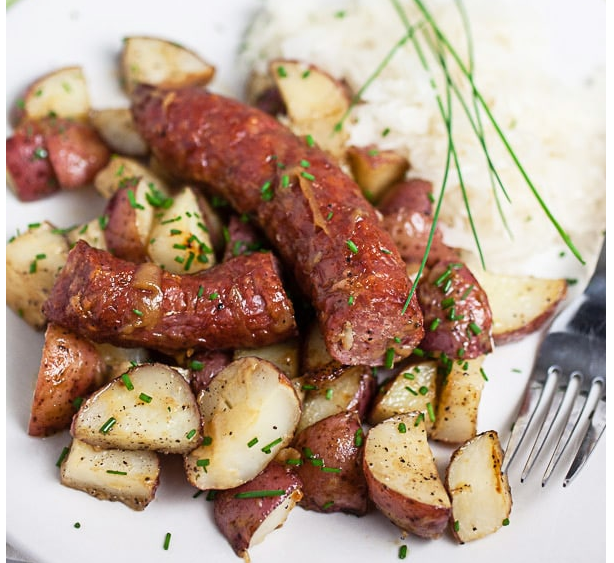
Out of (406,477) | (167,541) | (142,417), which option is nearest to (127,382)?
(142,417)

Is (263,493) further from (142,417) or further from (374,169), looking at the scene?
(374,169)

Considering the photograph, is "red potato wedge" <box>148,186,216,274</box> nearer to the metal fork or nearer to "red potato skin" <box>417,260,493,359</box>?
"red potato skin" <box>417,260,493,359</box>

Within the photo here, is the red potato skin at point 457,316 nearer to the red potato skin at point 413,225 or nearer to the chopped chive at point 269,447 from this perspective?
the red potato skin at point 413,225

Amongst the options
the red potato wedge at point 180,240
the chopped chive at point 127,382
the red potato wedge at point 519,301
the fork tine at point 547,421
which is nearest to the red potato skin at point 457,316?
the red potato wedge at point 519,301

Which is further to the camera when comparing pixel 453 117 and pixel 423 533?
pixel 453 117

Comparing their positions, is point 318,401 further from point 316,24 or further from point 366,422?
point 316,24

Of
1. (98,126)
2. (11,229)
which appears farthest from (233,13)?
(11,229)
